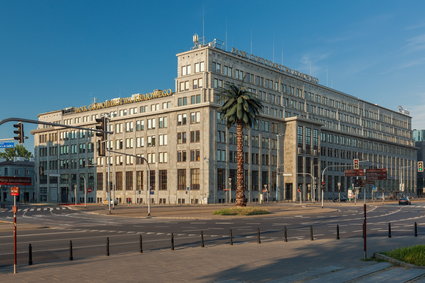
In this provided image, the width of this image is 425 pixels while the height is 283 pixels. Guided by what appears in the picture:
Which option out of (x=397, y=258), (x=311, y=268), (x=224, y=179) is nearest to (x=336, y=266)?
(x=311, y=268)

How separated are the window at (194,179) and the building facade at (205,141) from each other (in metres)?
0.20

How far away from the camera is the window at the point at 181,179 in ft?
312

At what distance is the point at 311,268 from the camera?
15578 mm

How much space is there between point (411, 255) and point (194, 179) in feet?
255

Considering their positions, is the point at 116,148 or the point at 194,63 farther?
the point at 116,148

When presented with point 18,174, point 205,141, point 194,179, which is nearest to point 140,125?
point 205,141

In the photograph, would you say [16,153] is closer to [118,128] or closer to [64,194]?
[64,194]

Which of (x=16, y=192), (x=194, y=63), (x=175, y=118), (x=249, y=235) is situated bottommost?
(x=249, y=235)

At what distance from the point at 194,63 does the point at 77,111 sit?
4054cm

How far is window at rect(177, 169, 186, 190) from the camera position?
95125 millimetres

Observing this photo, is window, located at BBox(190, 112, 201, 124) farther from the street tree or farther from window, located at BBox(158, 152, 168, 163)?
the street tree

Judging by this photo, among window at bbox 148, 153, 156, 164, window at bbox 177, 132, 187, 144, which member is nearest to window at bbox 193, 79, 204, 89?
window at bbox 177, 132, 187, 144

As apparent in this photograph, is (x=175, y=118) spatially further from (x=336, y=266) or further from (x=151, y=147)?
(x=336, y=266)

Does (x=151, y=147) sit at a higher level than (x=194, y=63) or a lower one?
lower
